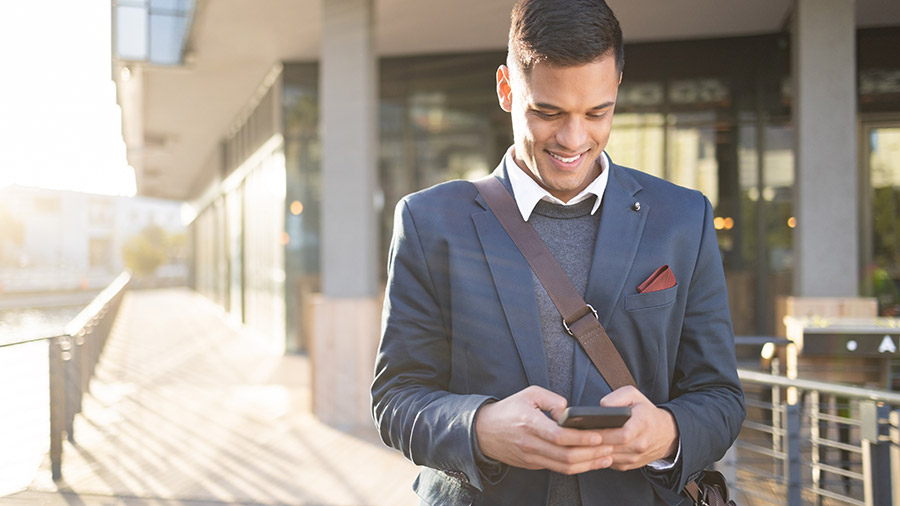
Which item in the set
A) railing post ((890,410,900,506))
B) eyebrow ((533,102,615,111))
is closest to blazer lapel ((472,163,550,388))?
eyebrow ((533,102,615,111))

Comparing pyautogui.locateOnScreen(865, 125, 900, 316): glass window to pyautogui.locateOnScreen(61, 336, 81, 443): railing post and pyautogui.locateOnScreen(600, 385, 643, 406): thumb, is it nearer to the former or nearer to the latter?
pyautogui.locateOnScreen(61, 336, 81, 443): railing post

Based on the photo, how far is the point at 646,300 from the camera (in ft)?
4.52

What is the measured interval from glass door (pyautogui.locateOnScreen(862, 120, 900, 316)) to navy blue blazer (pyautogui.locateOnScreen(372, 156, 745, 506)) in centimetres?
921

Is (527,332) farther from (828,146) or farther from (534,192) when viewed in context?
(828,146)

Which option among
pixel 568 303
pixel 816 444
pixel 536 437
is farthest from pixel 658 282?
pixel 816 444

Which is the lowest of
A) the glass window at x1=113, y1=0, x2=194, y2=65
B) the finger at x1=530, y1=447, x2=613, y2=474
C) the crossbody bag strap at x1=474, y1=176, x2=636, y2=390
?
the finger at x1=530, y1=447, x2=613, y2=474

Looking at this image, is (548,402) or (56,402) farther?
(56,402)

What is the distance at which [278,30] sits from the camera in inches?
373

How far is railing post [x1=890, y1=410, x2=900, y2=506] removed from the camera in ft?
9.09

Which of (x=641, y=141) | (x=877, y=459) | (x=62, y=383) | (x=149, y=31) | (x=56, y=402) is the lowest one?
(x=56, y=402)

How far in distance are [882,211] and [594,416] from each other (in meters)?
9.84

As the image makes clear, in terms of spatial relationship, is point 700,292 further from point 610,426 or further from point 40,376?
point 40,376

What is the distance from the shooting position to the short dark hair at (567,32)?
Result: 4.39 ft

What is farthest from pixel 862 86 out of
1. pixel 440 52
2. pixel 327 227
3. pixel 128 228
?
pixel 128 228
